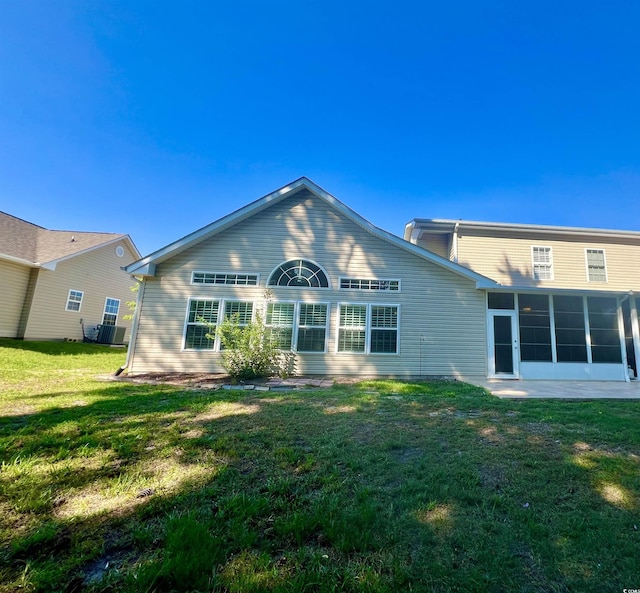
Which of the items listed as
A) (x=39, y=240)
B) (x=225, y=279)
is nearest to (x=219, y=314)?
(x=225, y=279)

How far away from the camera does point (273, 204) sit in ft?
33.3

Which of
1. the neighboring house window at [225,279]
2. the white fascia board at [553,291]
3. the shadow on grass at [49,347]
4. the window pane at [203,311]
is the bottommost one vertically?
the shadow on grass at [49,347]

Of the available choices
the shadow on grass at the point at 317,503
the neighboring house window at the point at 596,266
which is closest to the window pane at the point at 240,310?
the shadow on grass at the point at 317,503

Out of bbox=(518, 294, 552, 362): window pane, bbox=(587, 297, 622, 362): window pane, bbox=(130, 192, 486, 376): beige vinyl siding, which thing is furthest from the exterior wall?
bbox=(587, 297, 622, 362): window pane

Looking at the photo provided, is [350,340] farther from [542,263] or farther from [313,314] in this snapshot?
[542,263]

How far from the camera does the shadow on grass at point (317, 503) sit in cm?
161

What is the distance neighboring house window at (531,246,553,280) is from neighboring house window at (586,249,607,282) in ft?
5.43

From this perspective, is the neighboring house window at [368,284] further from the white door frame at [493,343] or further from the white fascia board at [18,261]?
the white fascia board at [18,261]

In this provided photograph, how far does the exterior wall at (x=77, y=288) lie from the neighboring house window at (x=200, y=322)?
33.1ft

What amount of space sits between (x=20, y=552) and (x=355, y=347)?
27.5 ft

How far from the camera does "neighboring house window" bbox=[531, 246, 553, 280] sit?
12391 mm

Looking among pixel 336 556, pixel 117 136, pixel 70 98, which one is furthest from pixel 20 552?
pixel 117 136

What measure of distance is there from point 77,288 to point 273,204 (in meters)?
12.9

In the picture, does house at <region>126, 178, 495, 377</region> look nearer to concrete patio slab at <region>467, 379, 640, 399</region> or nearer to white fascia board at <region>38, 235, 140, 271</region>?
concrete patio slab at <region>467, 379, 640, 399</region>
